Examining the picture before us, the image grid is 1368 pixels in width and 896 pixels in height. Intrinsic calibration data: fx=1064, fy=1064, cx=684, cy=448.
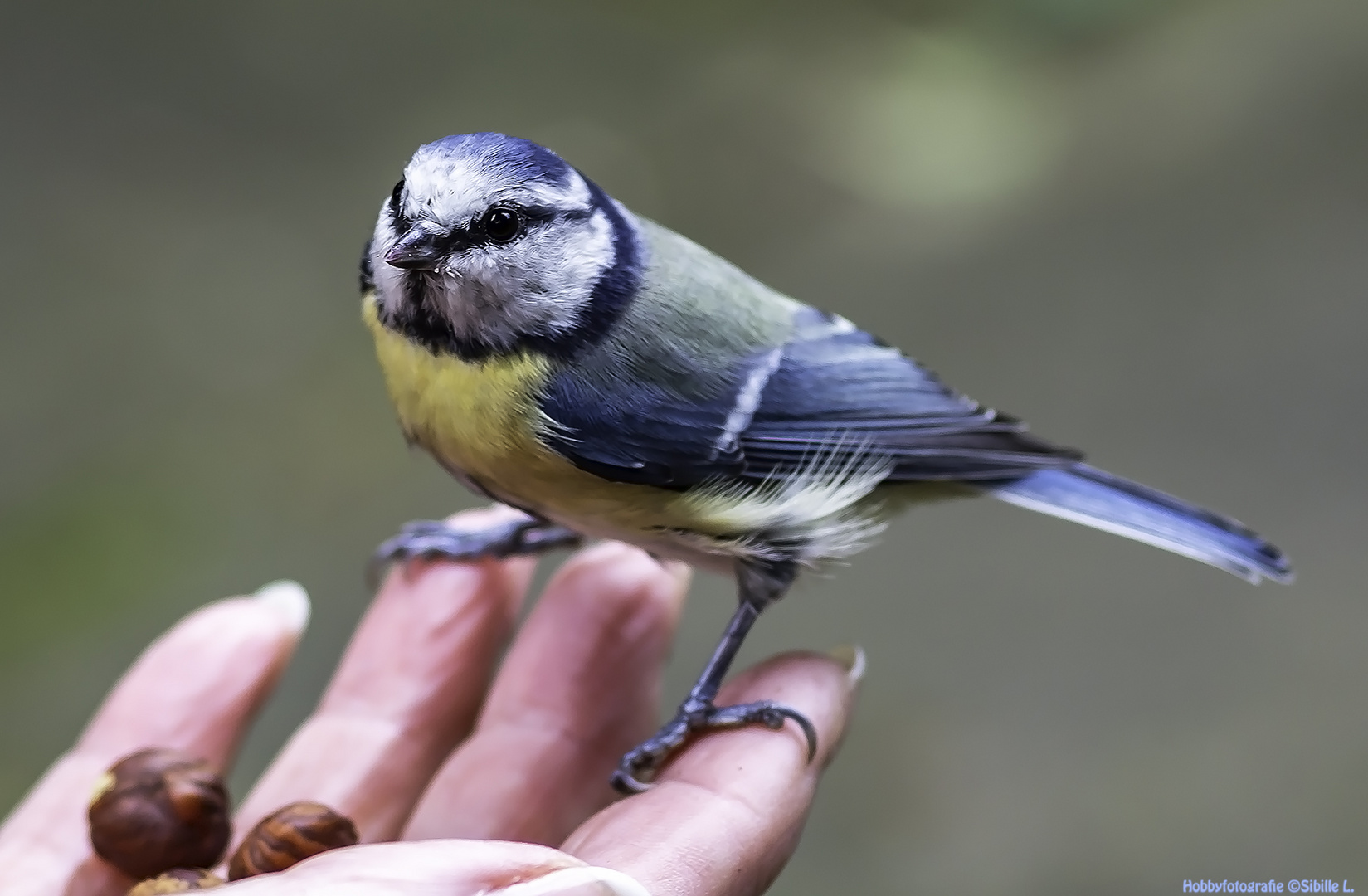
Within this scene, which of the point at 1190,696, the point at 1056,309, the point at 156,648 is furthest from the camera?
the point at 1056,309

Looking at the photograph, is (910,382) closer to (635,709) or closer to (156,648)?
(635,709)

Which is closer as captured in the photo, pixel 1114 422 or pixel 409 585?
pixel 409 585

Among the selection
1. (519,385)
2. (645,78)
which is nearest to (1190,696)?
(519,385)

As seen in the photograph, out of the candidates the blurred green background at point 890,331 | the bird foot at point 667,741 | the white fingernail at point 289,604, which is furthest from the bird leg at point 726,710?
the blurred green background at point 890,331

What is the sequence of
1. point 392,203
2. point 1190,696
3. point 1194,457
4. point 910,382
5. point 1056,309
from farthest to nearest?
point 1056,309 < point 1194,457 < point 1190,696 < point 910,382 < point 392,203

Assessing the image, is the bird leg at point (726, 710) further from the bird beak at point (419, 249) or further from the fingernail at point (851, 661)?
the bird beak at point (419, 249)

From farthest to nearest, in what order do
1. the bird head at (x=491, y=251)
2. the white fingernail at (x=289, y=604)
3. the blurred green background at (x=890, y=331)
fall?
1. the blurred green background at (x=890, y=331)
2. the white fingernail at (x=289, y=604)
3. the bird head at (x=491, y=251)
